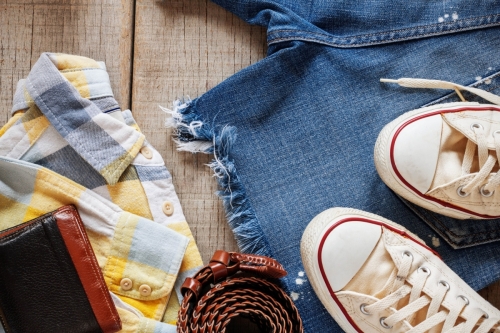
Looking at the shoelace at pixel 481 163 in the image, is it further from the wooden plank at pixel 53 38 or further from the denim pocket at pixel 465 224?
the wooden plank at pixel 53 38

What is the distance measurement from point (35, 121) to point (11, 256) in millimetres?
243

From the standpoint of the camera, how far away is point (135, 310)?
88cm

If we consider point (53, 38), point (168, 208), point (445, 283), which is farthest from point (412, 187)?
point (53, 38)

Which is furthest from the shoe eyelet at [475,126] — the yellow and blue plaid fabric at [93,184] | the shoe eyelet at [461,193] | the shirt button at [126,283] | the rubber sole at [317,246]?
the shirt button at [126,283]

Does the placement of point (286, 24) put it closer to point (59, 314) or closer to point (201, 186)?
point (201, 186)

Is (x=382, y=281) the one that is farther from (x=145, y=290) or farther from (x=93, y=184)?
(x=93, y=184)

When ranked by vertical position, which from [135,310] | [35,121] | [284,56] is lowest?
[135,310]

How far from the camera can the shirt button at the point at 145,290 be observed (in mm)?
874

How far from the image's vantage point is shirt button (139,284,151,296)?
87 centimetres

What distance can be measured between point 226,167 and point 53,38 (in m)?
0.43

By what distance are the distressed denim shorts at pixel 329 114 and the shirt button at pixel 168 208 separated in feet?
0.32

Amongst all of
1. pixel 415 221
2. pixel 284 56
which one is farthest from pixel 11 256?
pixel 415 221

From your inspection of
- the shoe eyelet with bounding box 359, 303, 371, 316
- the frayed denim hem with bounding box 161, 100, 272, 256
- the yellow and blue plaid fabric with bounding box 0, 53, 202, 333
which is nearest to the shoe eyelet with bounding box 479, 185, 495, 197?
the shoe eyelet with bounding box 359, 303, 371, 316

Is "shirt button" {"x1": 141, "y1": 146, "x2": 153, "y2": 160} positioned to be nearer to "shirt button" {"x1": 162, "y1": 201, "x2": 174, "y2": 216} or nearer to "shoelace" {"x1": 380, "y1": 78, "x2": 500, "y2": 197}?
"shirt button" {"x1": 162, "y1": 201, "x2": 174, "y2": 216}
